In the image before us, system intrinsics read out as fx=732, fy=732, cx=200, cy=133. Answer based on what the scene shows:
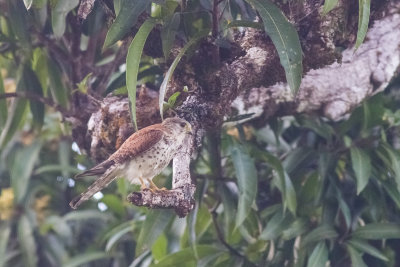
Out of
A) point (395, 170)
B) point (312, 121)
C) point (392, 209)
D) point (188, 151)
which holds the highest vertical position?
point (188, 151)

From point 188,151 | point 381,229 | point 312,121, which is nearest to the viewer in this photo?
point 188,151

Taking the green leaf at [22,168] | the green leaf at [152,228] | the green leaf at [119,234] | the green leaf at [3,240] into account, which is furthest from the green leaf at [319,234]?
the green leaf at [3,240]

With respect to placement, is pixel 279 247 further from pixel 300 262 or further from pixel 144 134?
pixel 144 134

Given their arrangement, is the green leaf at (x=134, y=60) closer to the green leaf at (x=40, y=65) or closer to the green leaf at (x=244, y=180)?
the green leaf at (x=244, y=180)

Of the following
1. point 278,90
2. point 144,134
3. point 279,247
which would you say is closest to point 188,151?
point 144,134

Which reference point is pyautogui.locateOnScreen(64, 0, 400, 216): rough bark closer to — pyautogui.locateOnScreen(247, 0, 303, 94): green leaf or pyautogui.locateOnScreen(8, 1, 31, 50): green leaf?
pyautogui.locateOnScreen(247, 0, 303, 94): green leaf

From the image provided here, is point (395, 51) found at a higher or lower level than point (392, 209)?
higher

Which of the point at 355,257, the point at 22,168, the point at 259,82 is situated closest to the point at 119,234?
the point at 22,168

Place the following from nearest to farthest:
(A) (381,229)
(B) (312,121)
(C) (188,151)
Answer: (C) (188,151), (A) (381,229), (B) (312,121)
